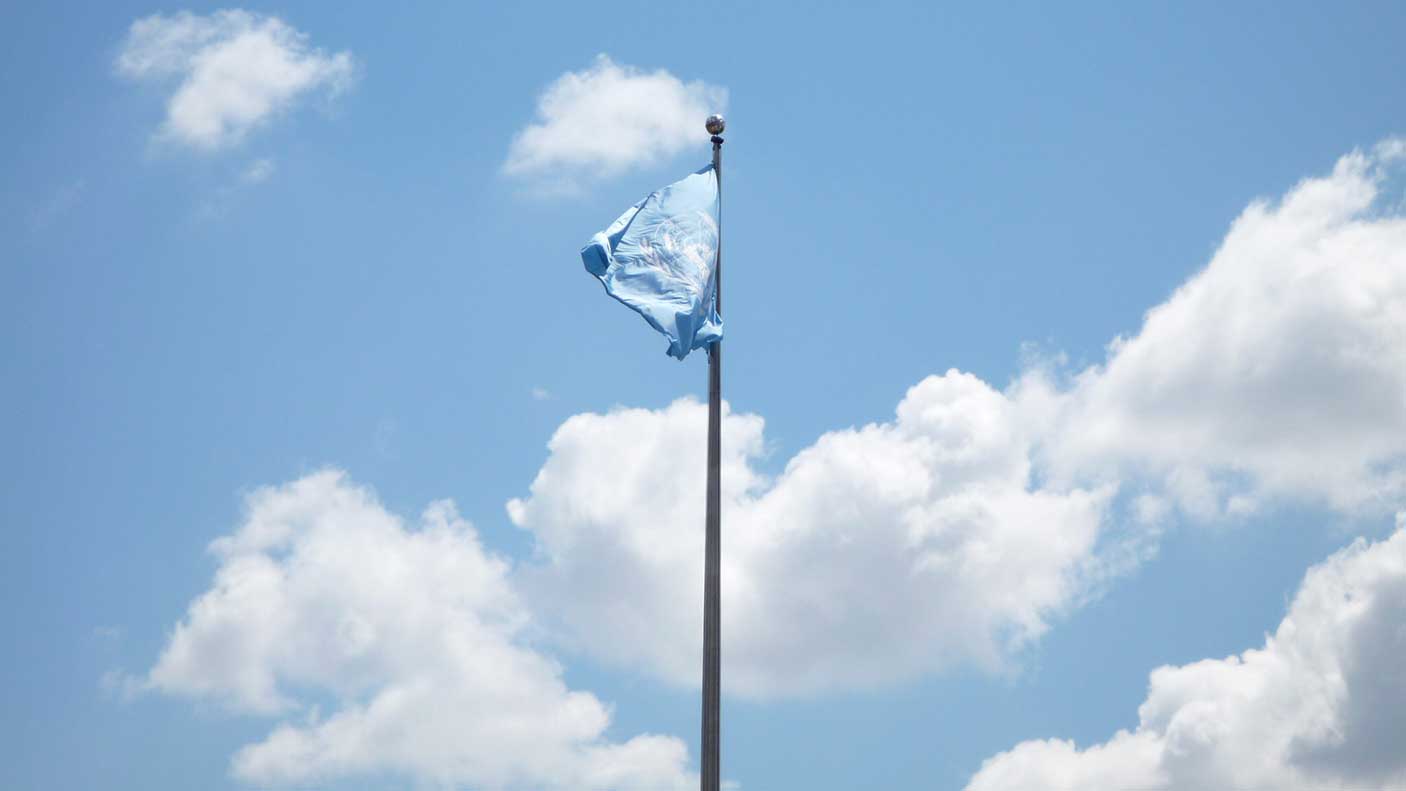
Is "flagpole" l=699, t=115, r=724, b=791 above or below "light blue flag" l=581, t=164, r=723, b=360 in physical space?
below

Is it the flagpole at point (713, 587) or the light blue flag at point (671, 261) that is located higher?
the light blue flag at point (671, 261)

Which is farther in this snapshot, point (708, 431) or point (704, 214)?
point (704, 214)

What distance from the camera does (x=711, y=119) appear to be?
108ft

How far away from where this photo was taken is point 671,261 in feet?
102

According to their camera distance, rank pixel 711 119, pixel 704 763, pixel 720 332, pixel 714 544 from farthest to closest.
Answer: pixel 711 119 < pixel 720 332 < pixel 714 544 < pixel 704 763

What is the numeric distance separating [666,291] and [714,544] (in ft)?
20.1

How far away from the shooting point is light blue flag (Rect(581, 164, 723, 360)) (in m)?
29.9

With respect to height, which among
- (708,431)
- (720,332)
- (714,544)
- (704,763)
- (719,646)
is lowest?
(704,763)

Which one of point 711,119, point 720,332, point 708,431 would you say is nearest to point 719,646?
point 708,431

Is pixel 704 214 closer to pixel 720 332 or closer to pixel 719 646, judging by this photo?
pixel 720 332

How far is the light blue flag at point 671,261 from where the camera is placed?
29.9 meters

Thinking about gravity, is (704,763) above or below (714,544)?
below

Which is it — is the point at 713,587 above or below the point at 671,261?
below

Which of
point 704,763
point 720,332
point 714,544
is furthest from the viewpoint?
point 720,332
